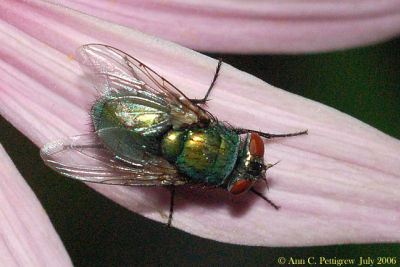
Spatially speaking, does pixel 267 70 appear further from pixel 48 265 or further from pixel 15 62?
pixel 48 265

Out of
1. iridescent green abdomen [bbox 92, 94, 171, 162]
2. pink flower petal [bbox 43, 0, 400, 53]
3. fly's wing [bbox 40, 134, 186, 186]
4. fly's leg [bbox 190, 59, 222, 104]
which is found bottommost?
fly's wing [bbox 40, 134, 186, 186]

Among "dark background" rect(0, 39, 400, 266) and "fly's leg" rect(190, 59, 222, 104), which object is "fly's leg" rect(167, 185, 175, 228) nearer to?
"fly's leg" rect(190, 59, 222, 104)

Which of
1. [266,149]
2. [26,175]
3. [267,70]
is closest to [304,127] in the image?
[266,149]

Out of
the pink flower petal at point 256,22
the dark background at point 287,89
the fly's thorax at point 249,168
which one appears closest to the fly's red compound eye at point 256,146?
the fly's thorax at point 249,168

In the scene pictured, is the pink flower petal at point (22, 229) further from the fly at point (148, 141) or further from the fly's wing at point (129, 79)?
the fly's wing at point (129, 79)

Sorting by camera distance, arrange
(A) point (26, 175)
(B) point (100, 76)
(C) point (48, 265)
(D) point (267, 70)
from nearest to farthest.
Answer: (C) point (48, 265), (B) point (100, 76), (A) point (26, 175), (D) point (267, 70)

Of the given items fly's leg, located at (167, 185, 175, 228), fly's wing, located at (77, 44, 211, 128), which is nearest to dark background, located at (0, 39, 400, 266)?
fly's wing, located at (77, 44, 211, 128)

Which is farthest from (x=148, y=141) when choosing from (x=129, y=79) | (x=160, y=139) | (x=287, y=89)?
(x=287, y=89)
